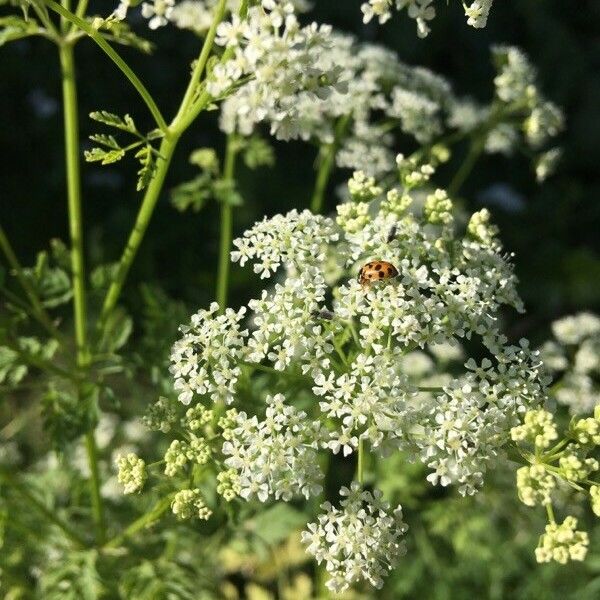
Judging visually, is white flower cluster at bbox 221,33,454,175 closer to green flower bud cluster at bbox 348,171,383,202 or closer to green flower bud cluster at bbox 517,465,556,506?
green flower bud cluster at bbox 348,171,383,202

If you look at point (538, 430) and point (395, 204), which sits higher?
point (395, 204)

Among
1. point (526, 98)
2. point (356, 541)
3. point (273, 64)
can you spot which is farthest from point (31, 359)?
point (526, 98)

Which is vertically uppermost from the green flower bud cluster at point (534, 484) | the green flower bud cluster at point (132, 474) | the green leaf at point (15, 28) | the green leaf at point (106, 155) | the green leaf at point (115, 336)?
the green leaf at point (15, 28)

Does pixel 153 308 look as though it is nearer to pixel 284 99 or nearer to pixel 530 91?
pixel 284 99

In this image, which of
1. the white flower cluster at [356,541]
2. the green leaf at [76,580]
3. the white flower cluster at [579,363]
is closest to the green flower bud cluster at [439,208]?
the white flower cluster at [356,541]

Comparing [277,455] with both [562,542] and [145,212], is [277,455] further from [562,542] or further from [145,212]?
[145,212]

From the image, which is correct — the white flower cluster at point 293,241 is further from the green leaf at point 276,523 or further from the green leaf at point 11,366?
the green leaf at point 276,523
